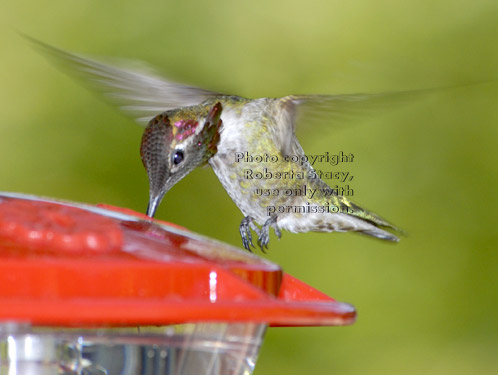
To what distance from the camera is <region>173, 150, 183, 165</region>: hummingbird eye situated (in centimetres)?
285

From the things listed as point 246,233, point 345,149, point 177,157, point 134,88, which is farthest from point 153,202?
point 345,149

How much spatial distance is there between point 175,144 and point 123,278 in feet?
4.89

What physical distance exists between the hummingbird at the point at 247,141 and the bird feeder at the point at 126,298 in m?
1.05

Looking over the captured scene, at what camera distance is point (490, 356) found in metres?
4.23

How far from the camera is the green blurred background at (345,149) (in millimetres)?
4094

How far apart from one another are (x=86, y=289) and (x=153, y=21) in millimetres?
3036

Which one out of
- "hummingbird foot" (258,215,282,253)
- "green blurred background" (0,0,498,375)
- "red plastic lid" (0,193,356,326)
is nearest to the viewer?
"red plastic lid" (0,193,356,326)

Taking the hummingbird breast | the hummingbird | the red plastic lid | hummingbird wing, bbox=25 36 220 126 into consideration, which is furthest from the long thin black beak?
the red plastic lid

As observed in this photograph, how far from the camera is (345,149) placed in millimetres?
4055

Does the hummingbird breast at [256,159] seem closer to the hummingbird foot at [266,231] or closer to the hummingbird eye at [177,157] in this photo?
the hummingbird foot at [266,231]

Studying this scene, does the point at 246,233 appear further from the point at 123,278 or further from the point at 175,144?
the point at 123,278

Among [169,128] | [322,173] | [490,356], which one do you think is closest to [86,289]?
[169,128]

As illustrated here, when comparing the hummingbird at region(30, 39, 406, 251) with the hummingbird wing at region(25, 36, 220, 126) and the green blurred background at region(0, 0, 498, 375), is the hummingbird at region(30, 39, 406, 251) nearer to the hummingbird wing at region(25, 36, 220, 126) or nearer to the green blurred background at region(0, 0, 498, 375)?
the hummingbird wing at region(25, 36, 220, 126)

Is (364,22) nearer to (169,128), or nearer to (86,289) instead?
(169,128)
